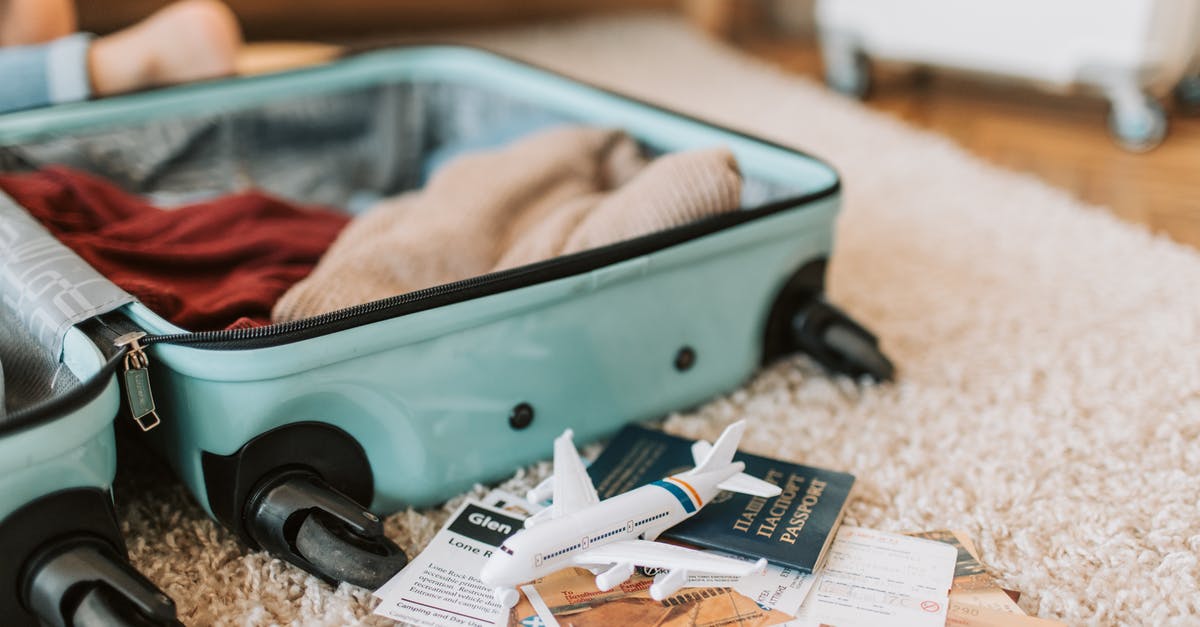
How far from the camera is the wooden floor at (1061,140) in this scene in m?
1.38

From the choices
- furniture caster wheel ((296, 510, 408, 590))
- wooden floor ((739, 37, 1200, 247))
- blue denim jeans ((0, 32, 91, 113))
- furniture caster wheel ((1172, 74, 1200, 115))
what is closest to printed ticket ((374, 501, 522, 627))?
furniture caster wheel ((296, 510, 408, 590))

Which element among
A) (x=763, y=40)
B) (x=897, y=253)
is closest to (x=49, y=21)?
(x=897, y=253)

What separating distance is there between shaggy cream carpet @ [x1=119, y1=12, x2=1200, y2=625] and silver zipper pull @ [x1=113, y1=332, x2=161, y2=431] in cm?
12

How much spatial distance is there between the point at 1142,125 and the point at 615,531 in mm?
1371

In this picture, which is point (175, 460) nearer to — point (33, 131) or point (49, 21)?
point (33, 131)

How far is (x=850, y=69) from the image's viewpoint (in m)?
1.95

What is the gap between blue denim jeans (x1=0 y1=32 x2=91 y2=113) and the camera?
1097 mm

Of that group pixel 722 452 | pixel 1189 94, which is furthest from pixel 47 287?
pixel 1189 94

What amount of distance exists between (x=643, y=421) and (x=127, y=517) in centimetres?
43

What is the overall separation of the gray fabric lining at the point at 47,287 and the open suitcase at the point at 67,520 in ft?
0.16

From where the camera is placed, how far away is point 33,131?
1.06 metres

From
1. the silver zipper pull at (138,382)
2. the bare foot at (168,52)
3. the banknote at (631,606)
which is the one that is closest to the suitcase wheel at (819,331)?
the banknote at (631,606)

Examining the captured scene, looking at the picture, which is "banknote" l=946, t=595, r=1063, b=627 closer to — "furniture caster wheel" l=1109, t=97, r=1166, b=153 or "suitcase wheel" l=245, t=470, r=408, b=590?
"suitcase wheel" l=245, t=470, r=408, b=590

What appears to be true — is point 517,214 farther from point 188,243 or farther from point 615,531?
point 615,531
